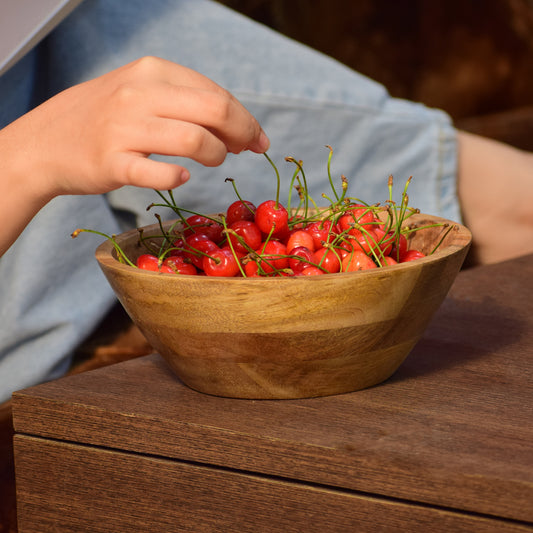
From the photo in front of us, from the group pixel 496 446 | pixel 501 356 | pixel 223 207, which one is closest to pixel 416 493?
pixel 496 446

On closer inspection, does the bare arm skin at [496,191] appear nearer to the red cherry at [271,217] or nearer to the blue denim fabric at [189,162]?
the blue denim fabric at [189,162]

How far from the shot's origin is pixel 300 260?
1.33 feet

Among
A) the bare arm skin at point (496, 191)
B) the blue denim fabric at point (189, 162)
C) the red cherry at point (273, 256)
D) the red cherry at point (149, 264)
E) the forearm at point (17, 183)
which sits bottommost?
the bare arm skin at point (496, 191)

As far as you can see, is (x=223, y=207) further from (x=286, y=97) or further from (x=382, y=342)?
(x=382, y=342)

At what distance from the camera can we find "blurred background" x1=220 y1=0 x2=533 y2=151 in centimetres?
163

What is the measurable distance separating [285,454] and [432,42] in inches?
58.8

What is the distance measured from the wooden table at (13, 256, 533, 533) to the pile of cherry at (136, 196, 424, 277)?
74mm

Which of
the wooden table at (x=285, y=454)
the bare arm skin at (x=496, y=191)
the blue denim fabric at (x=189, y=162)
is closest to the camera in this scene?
the wooden table at (x=285, y=454)

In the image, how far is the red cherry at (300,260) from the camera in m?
0.41

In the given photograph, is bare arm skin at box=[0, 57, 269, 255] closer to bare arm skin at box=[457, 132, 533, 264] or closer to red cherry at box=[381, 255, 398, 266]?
red cherry at box=[381, 255, 398, 266]

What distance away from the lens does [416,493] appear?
336 millimetres

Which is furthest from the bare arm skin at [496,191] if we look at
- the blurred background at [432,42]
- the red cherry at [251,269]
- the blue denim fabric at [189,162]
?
the blurred background at [432,42]

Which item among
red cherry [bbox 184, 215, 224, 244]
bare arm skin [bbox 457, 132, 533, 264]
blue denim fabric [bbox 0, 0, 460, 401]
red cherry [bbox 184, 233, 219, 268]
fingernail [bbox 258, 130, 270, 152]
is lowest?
bare arm skin [bbox 457, 132, 533, 264]

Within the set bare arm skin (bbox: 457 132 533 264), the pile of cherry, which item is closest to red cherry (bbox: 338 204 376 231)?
the pile of cherry
